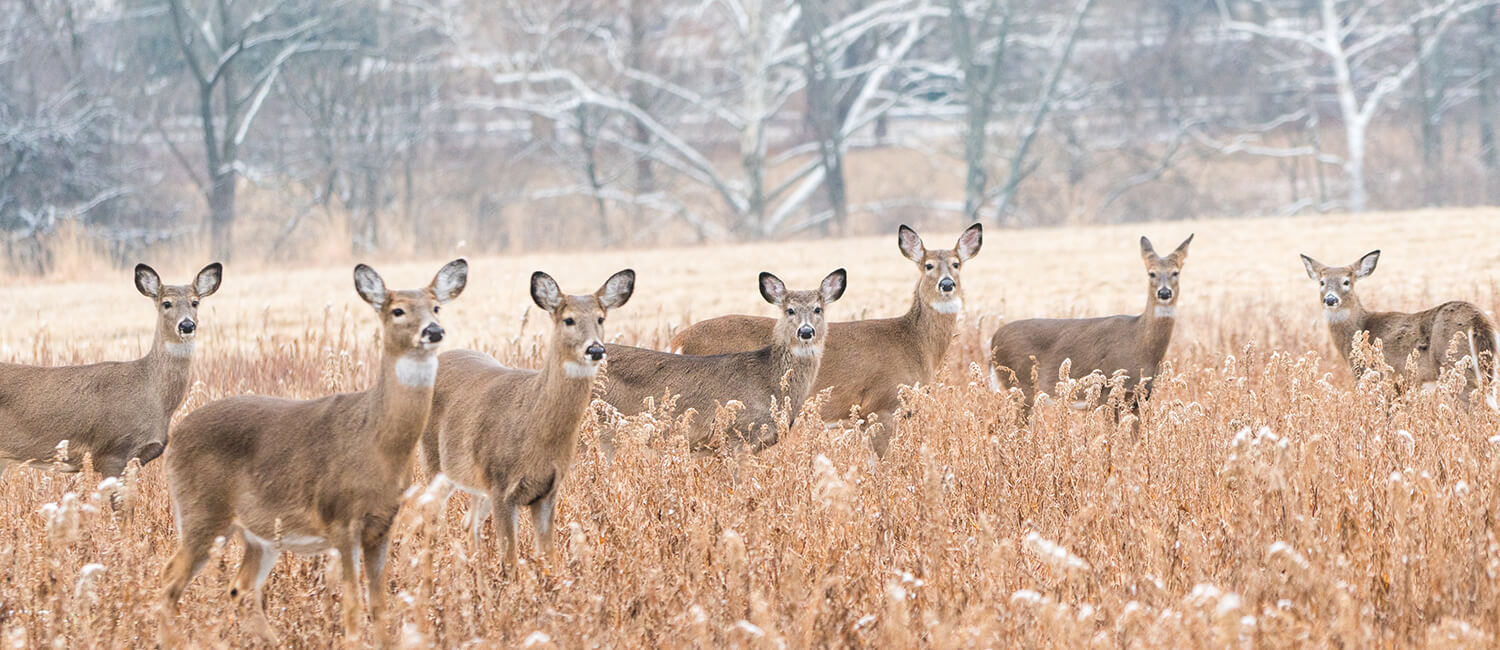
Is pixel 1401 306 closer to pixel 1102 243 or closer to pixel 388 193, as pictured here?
pixel 1102 243

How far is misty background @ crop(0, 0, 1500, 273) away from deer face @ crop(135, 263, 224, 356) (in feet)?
94.3

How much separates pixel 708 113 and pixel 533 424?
39596 millimetres

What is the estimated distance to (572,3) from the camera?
4256 cm

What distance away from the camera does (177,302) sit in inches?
328

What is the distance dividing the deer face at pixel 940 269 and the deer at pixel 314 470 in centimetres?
457

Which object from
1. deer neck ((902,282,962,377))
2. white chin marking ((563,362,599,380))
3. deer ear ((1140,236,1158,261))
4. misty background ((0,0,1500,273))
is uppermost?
misty background ((0,0,1500,273))

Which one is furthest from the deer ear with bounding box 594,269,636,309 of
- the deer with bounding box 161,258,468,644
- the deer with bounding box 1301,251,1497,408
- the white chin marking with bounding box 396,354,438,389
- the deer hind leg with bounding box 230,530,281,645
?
the deer with bounding box 1301,251,1497,408

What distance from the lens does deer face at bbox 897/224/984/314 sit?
381 inches

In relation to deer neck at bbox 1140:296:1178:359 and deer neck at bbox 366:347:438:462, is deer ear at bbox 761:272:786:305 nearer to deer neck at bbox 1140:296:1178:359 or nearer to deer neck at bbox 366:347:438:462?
deer neck at bbox 1140:296:1178:359

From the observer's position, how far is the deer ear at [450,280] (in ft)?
19.3

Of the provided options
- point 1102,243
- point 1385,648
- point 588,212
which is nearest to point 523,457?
point 1385,648

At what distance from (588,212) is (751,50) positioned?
849 centimetres

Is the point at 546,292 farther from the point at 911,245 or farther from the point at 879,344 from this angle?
the point at 911,245

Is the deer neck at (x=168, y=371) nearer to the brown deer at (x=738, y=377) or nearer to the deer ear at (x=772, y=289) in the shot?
the brown deer at (x=738, y=377)
